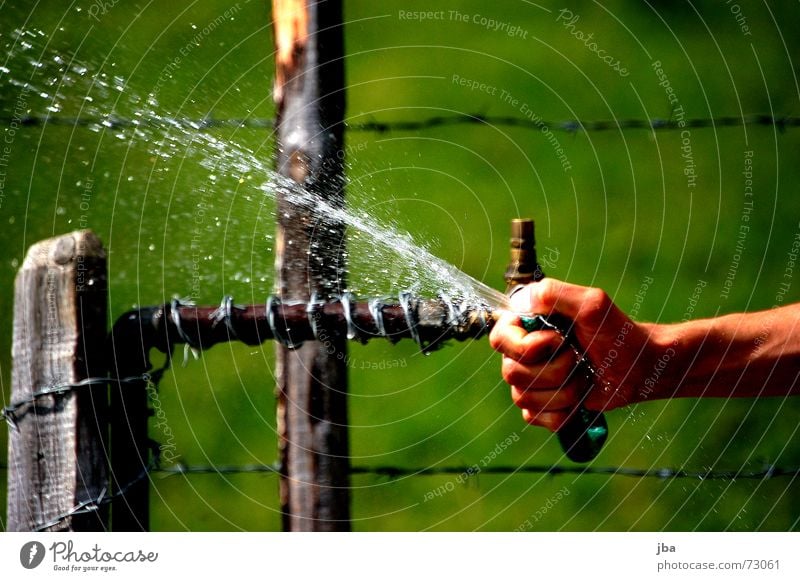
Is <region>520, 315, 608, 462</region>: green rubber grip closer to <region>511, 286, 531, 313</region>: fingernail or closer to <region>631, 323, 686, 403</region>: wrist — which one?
<region>511, 286, 531, 313</region>: fingernail

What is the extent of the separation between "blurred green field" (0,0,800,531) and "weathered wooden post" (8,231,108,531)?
0.67 feet

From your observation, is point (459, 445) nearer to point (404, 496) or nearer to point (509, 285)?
point (404, 496)

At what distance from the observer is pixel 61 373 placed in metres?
0.81

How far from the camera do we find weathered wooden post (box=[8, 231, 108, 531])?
2.61 ft

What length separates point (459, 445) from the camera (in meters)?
1.15

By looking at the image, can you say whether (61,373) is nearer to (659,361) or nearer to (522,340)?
(522,340)

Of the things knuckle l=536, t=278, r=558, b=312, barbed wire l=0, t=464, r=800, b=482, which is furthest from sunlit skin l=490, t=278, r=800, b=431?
barbed wire l=0, t=464, r=800, b=482
